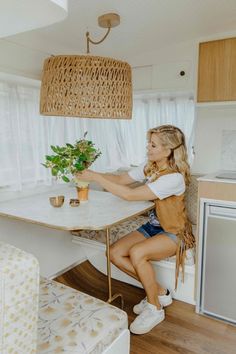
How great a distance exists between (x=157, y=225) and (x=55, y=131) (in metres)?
1.21

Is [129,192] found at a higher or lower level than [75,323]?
higher

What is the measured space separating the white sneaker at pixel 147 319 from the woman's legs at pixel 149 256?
0.13ft

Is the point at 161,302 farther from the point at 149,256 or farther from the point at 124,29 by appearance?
the point at 124,29

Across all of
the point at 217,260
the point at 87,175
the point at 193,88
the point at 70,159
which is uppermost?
the point at 193,88

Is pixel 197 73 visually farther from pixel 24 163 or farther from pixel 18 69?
pixel 24 163

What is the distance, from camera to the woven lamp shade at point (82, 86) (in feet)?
5.14

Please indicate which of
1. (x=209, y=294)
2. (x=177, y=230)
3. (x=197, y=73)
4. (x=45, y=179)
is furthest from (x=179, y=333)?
(x=197, y=73)

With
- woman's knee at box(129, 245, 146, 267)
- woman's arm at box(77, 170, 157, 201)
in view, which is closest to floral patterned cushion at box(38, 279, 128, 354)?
woman's knee at box(129, 245, 146, 267)

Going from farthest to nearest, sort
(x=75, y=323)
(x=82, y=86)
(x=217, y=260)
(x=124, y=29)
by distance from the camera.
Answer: (x=124, y=29), (x=217, y=260), (x=82, y=86), (x=75, y=323)

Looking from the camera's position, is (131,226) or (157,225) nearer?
(157,225)

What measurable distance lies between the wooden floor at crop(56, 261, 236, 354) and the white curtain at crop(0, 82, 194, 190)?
3.80ft

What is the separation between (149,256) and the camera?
79.0 inches

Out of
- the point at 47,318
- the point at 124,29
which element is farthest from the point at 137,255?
the point at 124,29

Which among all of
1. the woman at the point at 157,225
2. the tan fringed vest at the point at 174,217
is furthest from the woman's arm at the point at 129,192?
the tan fringed vest at the point at 174,217
